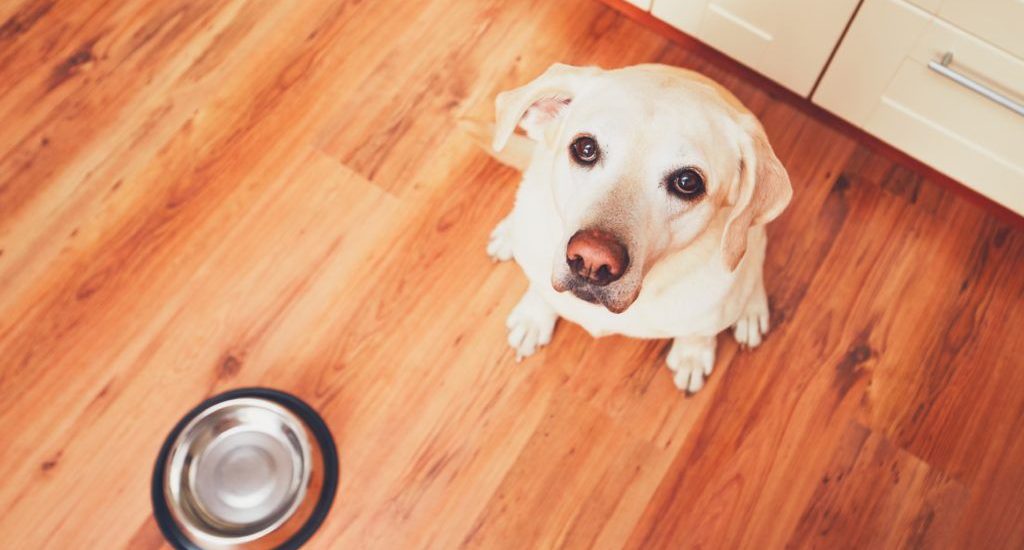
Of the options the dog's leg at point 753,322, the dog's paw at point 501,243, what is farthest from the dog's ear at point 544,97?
→ the dog's leg at point 753,322

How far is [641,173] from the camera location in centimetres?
145

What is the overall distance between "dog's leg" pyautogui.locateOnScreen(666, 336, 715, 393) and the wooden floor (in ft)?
0.16

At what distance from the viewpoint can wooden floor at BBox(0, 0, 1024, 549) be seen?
6.91 feet

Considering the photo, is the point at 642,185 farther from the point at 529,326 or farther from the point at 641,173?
the point at 529,326

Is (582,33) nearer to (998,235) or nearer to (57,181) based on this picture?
(998,235)

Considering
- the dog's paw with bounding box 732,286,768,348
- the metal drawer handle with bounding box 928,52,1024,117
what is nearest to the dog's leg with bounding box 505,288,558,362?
the dog's paw with bounding box 732,286,768,348

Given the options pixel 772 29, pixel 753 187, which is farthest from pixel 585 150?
pixel 772 29

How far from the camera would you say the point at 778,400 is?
221cm

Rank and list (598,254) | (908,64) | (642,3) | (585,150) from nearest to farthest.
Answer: (598,254)
(585,150)
(908,64)
(642,3)

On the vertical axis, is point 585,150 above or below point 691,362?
above

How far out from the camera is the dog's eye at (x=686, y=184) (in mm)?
1464

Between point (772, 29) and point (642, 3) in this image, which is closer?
point (772, 29)

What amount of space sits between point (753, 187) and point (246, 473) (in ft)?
4.94

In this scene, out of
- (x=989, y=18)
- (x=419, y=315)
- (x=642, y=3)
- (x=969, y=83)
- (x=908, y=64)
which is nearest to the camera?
(x=989, y=18)
